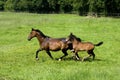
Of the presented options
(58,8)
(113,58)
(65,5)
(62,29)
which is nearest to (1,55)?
(113,58)

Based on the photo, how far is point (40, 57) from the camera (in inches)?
793

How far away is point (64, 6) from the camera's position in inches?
4722

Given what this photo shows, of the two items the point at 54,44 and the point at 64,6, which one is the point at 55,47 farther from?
the point at 64,6

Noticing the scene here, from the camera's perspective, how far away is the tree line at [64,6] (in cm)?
8862

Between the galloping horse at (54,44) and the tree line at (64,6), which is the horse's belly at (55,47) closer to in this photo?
the galloping horse at (54,44)

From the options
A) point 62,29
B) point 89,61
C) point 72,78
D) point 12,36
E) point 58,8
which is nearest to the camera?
point 72,78

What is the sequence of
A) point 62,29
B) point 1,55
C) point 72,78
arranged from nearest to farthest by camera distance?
point 72,78 < point 1,55 < point 62,29

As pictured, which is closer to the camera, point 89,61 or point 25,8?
point 89,61

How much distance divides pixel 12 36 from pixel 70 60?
16169 mm

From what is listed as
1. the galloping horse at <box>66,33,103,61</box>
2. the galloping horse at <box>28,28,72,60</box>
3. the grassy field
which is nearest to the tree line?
the grassy field

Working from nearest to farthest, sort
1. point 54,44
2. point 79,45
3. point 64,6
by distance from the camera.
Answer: point 79,45
point 54,44
point 64,6

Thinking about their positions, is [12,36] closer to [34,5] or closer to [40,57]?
[40,57]

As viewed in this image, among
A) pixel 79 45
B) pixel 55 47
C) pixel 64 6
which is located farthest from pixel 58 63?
pixel 64 6

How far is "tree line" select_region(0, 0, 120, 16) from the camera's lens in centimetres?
8862
